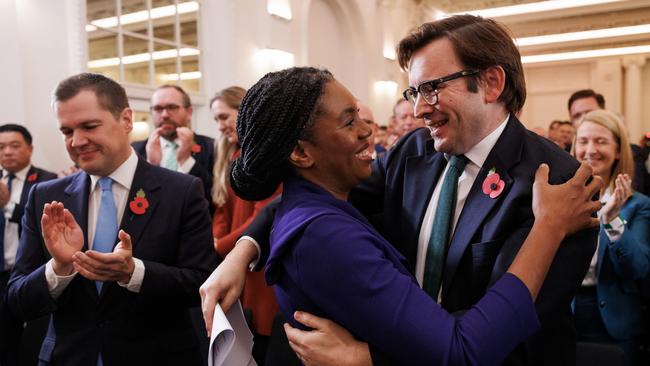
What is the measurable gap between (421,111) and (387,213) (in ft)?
1.01

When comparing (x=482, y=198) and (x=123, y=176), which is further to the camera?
(x=123, y=176)

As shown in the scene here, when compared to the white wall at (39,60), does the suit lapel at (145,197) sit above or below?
below

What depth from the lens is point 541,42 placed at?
40.2ft

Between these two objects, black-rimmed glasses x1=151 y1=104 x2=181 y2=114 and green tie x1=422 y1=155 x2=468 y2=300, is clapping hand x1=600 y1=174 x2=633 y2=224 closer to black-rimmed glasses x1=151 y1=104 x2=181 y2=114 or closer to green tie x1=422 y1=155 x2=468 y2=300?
green tie x1=422 y1=155 x2=468 y2=300

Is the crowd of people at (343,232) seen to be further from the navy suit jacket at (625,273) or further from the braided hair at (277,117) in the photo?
the navy suit jacket at (625,273)

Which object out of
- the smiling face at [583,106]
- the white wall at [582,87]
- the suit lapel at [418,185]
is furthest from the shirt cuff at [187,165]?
the white wall at [582,87]

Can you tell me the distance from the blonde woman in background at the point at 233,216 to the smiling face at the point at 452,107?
131cm

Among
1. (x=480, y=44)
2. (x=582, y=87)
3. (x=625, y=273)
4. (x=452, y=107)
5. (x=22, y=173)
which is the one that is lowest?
(x=625, y=273)

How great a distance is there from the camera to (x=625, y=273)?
2408 millimetres

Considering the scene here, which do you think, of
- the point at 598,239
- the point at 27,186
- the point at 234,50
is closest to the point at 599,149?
the point at 598,239

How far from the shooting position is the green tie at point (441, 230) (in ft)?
4.17

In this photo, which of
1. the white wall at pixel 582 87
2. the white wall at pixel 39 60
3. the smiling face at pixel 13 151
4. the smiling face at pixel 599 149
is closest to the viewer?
the smiling face at pixel 599 149

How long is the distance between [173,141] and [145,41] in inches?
119

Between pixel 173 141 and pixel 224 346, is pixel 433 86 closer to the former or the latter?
pixel 224 346
